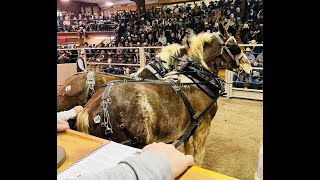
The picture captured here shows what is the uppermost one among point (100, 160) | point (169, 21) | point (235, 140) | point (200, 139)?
point (169, 21)

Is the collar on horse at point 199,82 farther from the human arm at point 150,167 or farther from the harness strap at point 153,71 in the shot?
the human arm at point 150,167

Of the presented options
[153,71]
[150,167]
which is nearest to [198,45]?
[153,71]

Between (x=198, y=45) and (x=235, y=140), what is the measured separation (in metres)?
1.12

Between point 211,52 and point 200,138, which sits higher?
point 211,52

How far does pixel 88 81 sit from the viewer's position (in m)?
1.75

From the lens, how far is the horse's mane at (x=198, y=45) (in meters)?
1.81

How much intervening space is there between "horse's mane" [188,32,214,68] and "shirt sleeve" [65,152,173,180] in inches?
57.6

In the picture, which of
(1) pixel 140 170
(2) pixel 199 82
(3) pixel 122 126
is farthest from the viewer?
(2) pixel 199 82

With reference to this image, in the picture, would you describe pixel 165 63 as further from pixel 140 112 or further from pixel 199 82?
pixel 140 112

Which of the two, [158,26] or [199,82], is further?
[158,26]

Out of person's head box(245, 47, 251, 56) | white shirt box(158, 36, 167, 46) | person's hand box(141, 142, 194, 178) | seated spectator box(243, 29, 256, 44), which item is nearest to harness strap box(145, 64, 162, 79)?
person's hand box(141, 142, 194, 178)
